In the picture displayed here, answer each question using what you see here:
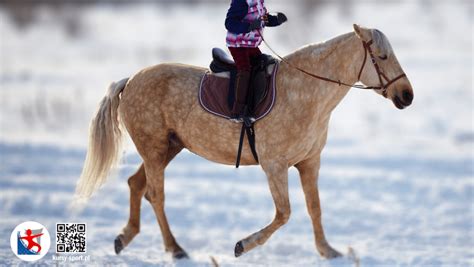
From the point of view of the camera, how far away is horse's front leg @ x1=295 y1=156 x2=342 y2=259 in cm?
640

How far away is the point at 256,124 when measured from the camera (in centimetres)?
582

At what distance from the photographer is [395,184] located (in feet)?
33.4

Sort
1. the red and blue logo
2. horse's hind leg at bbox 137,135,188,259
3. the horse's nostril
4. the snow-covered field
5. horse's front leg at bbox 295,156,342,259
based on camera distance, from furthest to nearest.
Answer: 1. the snow-covered field
2. horse's hind leg at bbox 137,135,188,259
3. horse's front leg at bbox 295,156,342,259
4. the red and blue logo
5. the horse's nostril

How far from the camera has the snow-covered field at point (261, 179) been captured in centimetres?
727

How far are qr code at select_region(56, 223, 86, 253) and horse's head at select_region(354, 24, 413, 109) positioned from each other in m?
3.16

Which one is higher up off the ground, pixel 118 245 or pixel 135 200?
pixel 135 200

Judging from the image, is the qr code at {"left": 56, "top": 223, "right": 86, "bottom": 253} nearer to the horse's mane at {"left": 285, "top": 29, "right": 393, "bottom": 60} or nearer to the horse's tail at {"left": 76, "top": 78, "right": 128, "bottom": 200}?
the horse's tail at {"left": 76, "top": 78, "right": 128, "bottom": 200}

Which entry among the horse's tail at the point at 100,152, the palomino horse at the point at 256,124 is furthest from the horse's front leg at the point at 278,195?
the horse's tail at the point at 100,152

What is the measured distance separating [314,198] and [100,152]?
2.15 meters

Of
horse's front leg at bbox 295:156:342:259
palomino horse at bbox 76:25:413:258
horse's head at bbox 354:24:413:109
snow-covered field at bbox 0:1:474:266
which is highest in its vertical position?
horse's head at bbox 354:24:413:109

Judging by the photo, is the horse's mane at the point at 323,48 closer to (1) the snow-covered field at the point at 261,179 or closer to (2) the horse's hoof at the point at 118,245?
(1) the snow-covered field at the point at 261,179

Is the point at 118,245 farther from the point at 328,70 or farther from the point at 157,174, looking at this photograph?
the point at 328,70

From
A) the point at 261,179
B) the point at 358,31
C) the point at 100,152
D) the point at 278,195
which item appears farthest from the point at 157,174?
the point at 261,179

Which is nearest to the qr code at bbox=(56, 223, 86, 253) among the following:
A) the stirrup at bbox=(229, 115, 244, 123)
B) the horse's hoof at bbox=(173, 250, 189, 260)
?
the horse's hoof at bbox=(173, 250, 189, 260)
